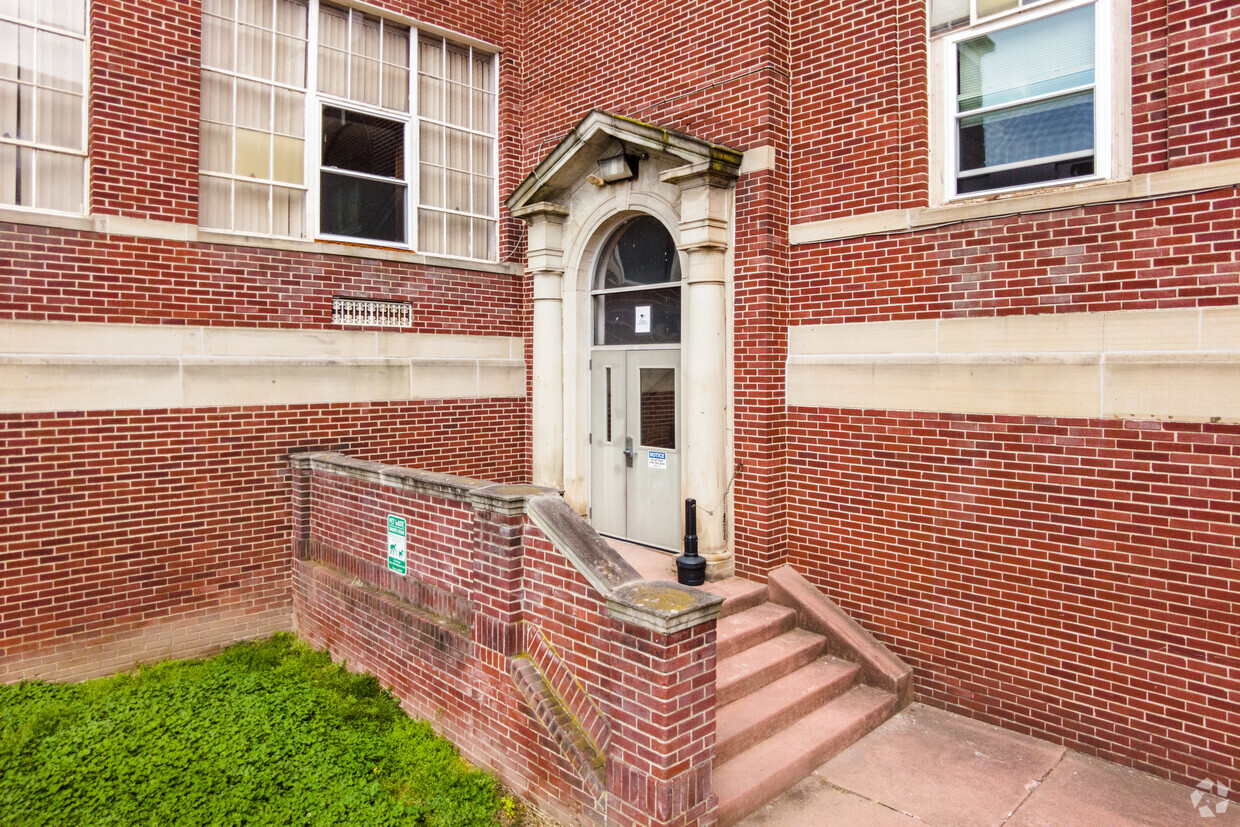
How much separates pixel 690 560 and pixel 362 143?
19.1 feet

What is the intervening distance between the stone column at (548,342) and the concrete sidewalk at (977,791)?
4461 mm

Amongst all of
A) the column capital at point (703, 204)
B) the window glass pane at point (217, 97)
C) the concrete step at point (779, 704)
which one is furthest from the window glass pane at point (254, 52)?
the concrete step at point (779, 704)

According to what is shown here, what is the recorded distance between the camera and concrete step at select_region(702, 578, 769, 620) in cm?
609

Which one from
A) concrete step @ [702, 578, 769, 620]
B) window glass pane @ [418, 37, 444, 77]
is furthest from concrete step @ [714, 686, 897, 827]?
window glass pane @ [418, 37, 444, 77]

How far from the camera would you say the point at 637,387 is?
7844mm

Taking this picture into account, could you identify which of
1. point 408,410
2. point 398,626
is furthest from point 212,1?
point 398,626

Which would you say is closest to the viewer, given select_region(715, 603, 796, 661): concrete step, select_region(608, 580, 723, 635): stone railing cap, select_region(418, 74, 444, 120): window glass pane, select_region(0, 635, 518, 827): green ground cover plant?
select_region(608, 580, 723, 635): stone railing cap

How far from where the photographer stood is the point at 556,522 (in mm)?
4664

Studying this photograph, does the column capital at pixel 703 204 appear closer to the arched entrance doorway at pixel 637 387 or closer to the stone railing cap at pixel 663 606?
the arched entrance doorway at pixel 637 387

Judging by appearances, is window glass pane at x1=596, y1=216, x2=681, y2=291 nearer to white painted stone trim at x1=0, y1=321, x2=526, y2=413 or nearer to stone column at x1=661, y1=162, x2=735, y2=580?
stone column at x1=661, y1=162, x2=735, y2=580

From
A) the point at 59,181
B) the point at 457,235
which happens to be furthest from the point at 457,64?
the point at 59,181

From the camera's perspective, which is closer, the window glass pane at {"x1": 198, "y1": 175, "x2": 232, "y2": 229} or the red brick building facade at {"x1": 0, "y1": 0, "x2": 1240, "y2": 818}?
the red brick building facade at {"x1": 0, "y1": 0, "x2": 1240, "y2": 818}

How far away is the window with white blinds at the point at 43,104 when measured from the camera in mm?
6230

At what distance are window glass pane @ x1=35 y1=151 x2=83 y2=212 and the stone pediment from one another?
4051 millimetres
